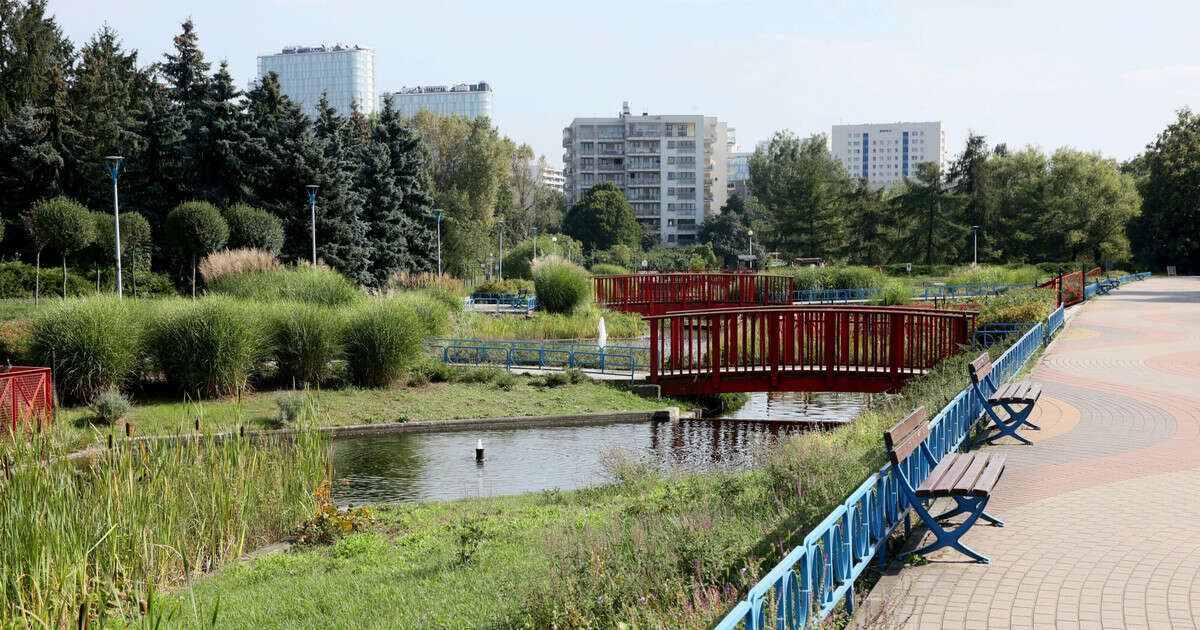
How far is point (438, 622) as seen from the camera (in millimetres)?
6793

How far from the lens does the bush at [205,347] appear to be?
19953mm

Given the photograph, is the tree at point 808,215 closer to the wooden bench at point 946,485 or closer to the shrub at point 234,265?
the shrub at point 234,265

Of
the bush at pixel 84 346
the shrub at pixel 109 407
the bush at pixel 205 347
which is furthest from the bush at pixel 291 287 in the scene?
the shrub at pixel 109 407

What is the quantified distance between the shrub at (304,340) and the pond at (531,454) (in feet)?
11.7

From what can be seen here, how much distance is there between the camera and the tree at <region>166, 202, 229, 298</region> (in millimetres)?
34250

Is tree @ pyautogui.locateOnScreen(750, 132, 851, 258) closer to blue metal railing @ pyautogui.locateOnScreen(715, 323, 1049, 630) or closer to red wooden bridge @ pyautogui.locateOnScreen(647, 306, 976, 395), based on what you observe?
red wooden bridge @ pyautogui.locateOnScreen(647, 306, 976, 395)

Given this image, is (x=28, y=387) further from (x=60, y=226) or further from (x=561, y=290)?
(x=561, y=290)

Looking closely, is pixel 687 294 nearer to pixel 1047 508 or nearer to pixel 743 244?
pixel 1047 508

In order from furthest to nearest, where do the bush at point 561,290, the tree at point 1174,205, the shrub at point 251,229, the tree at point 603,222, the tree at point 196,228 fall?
the tree at point 603,222 < the tree at point 1174,205 < the shrub at point 251,229 < the bush at point 561,290 < the tree at point 196,228

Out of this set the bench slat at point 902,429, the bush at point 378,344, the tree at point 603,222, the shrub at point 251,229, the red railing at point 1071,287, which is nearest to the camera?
the bench slat at point 902,429

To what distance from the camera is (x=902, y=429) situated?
7133 millimetres

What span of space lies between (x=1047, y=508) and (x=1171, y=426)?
16.2 feet

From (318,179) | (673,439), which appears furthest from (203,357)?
(318,179)

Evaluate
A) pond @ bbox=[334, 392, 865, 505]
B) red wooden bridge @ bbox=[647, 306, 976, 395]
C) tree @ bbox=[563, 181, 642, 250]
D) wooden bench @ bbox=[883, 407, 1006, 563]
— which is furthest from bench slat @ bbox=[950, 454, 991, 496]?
tree @ bbox=[563, 181, 642, 250]
